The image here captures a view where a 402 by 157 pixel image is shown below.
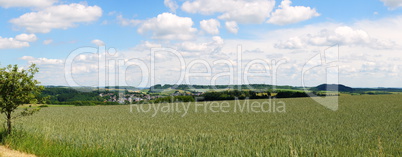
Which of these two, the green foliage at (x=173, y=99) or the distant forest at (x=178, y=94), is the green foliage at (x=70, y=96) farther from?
the green foliage at (x=173, y=99)

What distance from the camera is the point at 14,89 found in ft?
49.9

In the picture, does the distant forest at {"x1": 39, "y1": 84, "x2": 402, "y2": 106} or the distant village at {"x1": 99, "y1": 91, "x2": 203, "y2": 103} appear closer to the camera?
the distant village at {"x1": 99, "y1": 91, "x2": 203, "y2": 103}

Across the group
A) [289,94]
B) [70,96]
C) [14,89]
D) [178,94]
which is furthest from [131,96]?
[14,89]

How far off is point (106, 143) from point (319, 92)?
64.1 m

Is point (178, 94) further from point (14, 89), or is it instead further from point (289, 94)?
point (14, 89)

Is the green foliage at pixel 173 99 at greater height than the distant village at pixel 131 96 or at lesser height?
lesser

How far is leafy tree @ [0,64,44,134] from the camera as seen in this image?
14.8 metres

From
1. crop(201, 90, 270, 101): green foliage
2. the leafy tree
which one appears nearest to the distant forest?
crop(201, 90, 270, 101): green foliage

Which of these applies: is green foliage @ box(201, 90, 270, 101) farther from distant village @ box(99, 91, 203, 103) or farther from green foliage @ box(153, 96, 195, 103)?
distant village @ box(99, 91, 203, 103)

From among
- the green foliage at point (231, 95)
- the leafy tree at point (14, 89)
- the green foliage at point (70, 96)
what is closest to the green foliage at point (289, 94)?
the green foliage at point (231, 95)

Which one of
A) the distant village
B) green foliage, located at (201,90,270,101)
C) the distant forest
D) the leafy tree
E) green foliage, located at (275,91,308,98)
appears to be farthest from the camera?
green foliage, located at (275,91,308,98)

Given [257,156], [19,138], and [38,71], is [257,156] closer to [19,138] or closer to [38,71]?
[19,138]

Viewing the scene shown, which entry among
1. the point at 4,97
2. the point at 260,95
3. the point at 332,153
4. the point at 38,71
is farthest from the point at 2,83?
the point at 260,95

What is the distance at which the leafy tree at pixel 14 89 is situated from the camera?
14.8m
